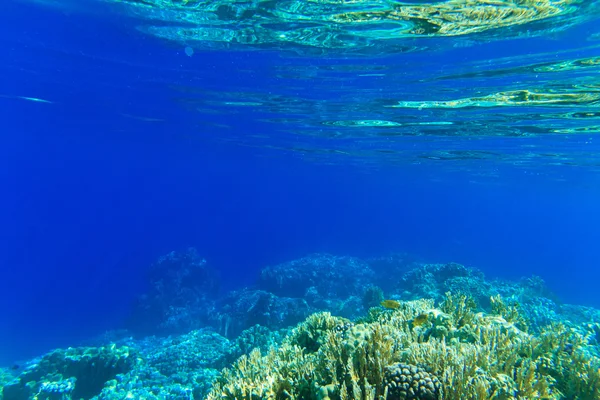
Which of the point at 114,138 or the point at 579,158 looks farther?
the point at 114,138

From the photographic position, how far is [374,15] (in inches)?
384

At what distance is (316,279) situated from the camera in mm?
25875

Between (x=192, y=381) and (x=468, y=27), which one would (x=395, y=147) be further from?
(x=192, y=381)

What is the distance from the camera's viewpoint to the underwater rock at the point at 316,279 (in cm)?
2511

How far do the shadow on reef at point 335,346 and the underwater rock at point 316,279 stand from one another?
0.34 ft

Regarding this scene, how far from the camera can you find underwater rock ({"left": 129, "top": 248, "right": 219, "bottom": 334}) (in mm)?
25130

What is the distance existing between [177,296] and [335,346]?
1025 inches

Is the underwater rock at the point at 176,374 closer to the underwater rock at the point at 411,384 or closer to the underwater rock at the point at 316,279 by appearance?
the underwater rock at the point at 411,384

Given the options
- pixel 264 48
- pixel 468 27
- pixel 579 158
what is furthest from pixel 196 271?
pixel 579 158

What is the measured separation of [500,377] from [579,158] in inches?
1215

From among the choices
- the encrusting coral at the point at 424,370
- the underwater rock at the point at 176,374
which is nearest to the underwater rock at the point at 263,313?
the underwater rock at the point at 176,374

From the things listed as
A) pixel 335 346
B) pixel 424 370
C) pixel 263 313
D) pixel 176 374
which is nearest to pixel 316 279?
pixel 263 313

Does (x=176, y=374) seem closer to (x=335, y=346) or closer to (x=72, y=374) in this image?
(x=72, y=374)

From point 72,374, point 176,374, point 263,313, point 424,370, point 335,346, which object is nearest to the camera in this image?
point 424,370
